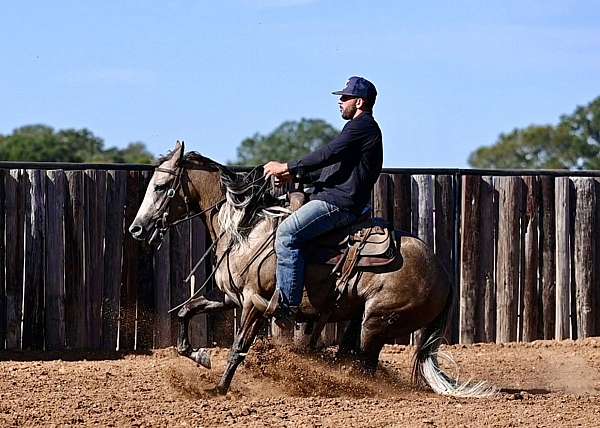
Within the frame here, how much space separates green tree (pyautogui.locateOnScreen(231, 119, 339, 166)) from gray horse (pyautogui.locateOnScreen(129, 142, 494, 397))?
60602 millimetres

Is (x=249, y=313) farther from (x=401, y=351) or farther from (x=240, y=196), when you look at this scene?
(x=401, y=351)

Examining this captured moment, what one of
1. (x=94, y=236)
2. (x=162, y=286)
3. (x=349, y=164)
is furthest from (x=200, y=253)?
(x=349, y=164)

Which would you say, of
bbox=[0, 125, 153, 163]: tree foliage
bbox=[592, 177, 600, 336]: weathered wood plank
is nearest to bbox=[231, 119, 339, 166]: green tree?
bbox=[0, 125, 153, 163]: tree foliage

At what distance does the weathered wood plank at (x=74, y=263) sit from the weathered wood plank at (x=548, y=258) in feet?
16.4

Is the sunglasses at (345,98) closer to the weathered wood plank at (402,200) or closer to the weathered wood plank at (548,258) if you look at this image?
the weathered wood plank at (402,200)

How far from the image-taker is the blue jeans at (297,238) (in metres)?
9.65

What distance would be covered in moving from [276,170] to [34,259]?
370 cm

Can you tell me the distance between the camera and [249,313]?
988 centimetres

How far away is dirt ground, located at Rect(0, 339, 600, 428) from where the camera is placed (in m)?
8.45

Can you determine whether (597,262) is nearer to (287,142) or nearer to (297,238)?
(297,238)

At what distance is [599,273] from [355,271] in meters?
5.02

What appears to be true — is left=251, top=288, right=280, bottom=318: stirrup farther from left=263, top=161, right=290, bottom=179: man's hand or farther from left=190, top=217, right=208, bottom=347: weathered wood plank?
left=190, top=217, right=208, bottom=347: weathered wood plank

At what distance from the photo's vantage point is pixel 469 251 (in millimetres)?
13414

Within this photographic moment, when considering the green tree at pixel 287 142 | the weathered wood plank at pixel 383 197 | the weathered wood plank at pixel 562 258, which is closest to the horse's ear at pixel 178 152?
the weathered wood plank at pixel 383 197
